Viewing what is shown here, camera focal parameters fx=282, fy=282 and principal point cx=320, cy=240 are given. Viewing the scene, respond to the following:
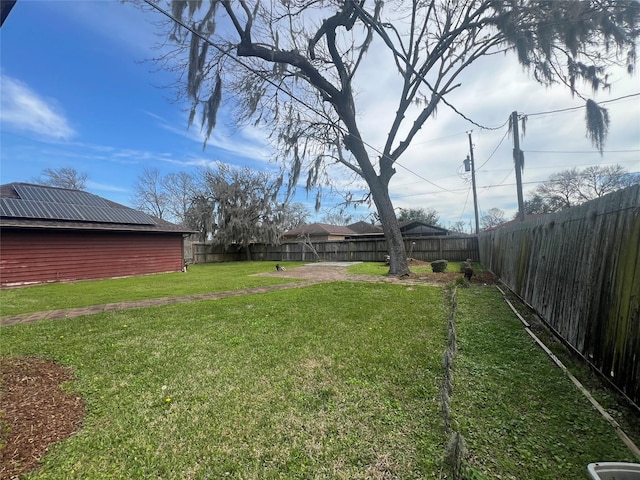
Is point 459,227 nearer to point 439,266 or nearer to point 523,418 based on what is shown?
point 439,266

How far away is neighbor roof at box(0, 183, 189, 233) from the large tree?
6998 millimetres

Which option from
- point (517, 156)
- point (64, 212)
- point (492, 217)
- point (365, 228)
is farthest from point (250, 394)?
point (492, 217)

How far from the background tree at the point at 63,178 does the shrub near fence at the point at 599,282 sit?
28.1 meters

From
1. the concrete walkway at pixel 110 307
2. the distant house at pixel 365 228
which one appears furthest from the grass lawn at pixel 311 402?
the distant house at pixel 365 228

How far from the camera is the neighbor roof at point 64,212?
9.20m

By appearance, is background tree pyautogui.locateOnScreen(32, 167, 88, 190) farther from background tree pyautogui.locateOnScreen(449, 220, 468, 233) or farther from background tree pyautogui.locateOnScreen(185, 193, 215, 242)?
background tree pyautogui.locateOnScreen(449, 220, 468, 233)

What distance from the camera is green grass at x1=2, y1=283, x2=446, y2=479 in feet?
4.98

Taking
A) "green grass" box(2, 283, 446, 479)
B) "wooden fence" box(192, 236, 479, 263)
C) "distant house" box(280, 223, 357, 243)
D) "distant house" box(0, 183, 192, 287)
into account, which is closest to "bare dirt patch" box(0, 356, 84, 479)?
"green grass" box(2, 283, 446, 479)

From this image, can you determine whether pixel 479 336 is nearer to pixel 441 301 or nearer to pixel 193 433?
pixel 441 301

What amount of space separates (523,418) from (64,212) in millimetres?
13752

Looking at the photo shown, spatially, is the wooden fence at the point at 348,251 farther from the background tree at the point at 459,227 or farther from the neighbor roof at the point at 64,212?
the background tree at the point at 459,227

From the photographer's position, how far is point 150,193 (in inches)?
1097

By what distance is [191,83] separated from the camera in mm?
5434

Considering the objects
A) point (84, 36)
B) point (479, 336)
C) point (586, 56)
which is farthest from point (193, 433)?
point (586, 56)
